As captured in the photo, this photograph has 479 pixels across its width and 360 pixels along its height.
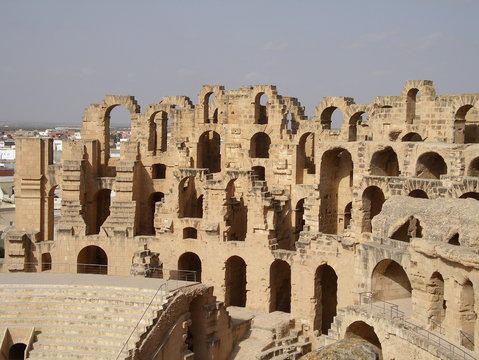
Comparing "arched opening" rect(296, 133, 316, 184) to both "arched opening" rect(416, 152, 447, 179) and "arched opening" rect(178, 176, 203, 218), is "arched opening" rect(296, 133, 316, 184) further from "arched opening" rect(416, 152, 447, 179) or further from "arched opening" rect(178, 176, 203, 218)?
"arched opening" rect(416, 152, 447, 179)

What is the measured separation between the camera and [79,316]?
27969 millimetres

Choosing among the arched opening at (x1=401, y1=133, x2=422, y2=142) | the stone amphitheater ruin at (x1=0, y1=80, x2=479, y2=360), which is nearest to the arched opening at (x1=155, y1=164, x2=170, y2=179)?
the stone amphitheater ruin at (x1=0, y1=80, x2=479, y2=360)

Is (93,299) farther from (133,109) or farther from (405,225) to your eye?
(133,109)

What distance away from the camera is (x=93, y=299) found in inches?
1123

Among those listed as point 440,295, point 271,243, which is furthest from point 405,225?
point 271,243

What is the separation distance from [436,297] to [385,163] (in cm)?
1068

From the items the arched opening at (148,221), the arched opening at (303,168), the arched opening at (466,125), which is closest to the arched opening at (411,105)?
the arched opening at (466,125)

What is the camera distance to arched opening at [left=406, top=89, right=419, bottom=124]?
116 ft

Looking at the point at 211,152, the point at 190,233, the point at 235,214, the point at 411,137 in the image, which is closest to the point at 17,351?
the point at 190,233

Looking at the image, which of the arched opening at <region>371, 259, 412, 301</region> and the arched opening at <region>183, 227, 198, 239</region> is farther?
the arched opening at <region>183, 227, 198, 239</region>

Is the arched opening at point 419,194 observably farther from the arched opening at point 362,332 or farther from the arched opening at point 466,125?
the arched opening at point 362,332

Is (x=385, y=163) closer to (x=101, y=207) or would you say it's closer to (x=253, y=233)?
(x=253, y=233)

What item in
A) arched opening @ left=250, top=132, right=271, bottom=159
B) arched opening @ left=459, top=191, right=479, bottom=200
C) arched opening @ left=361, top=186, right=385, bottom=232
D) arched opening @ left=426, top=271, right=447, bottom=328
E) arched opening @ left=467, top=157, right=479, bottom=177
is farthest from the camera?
arched opening @ left=250, top=132, right=271, bottom=159

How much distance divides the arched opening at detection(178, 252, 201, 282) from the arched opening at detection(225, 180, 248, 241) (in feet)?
8.80
